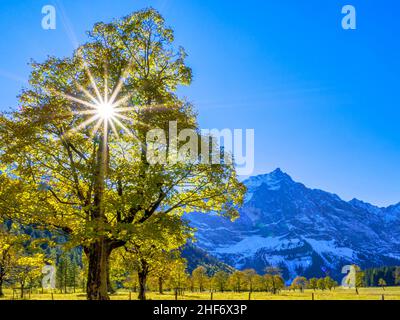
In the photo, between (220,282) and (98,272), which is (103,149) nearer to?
(98,272)

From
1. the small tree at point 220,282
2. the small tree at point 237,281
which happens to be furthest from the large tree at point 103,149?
the small tree at point 220,282

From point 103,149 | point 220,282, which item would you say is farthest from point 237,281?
point 103,149

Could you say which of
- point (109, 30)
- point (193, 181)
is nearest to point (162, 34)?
point (109, 30)

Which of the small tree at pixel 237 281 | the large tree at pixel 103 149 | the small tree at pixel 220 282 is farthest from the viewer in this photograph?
the small tree at pixel 220 282

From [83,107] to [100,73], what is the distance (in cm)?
333

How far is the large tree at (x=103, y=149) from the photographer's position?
24.0m

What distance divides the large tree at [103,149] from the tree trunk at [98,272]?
2.5 inches

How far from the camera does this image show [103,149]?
974 inches

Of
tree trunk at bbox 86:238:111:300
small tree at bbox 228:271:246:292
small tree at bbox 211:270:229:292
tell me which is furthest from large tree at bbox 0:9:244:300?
small tree at bbox 211:270:229:292

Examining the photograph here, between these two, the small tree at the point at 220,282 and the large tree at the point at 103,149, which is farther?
the small tree at the point at 220,282

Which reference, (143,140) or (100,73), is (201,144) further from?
(100,73)

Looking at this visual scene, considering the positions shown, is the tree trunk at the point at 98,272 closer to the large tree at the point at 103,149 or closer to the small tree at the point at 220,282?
the large tree at the point at 103,149

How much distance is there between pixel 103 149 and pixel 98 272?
809 cm
